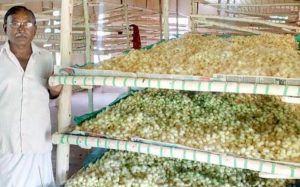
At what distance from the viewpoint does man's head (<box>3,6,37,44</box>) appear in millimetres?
1973

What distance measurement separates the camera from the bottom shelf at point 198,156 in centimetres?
161

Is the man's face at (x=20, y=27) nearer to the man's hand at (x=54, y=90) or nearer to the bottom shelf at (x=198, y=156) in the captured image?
the man's hand at (x=54, y=90)

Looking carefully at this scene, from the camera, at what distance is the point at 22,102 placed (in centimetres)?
204

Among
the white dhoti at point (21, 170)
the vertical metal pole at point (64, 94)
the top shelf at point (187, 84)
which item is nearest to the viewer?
the top shelf at point (187, 84)

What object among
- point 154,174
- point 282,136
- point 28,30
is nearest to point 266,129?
point 282,136

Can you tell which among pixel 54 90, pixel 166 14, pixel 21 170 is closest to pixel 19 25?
pixel 54 90

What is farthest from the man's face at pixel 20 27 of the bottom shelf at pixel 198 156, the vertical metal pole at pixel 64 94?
the bottom shelf at pixel 198 156

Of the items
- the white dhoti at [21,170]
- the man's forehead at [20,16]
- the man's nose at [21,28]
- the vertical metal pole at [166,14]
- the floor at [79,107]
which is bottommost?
the floor at [79,107]

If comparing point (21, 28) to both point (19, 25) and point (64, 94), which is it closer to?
point (19, 25)

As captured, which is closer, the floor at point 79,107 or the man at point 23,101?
the man at point 23,101

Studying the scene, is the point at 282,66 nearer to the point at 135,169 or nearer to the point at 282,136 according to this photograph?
the point at 282,136

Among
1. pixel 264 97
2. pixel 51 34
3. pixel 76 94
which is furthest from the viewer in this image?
pixel 76 94

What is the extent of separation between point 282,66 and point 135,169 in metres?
0.85

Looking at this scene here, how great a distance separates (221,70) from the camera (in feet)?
5.65
